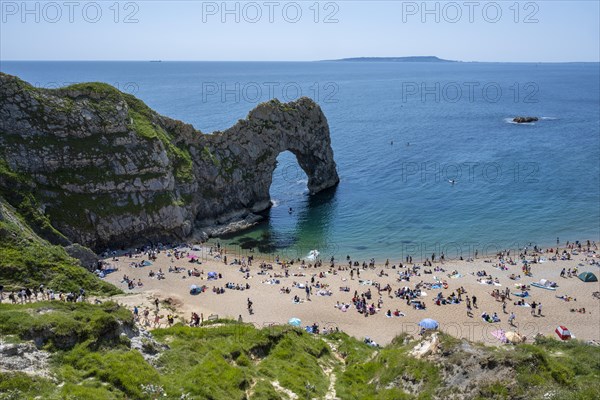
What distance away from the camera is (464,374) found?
19.3 meters

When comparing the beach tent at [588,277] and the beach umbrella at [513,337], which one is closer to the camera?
the beach umbrella at [513,337]

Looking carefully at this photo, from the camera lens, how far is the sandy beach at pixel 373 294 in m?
42.2

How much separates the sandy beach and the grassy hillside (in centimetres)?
1566

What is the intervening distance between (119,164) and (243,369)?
42.5m

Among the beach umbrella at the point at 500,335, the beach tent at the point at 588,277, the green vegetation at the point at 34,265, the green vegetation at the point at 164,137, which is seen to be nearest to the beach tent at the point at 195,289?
the green vegetation at the point at 34,265

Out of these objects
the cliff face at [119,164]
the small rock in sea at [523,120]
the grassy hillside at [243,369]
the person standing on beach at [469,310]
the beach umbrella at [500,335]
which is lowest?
the beach umbrella at [500,335]

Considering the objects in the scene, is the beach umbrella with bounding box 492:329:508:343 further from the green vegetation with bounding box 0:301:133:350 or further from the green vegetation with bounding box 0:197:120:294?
the green vegetation with bounding box 0:197:120:294

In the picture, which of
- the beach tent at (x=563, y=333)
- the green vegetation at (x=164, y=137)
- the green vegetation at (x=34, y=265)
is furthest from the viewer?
the green vegetation at (x=164, y=137)

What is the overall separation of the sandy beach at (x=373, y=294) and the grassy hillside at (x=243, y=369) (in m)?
15.7

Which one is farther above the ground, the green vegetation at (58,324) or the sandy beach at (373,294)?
the green vegetation at (58,324)

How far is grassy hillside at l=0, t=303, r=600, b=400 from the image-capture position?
17938 millimetres

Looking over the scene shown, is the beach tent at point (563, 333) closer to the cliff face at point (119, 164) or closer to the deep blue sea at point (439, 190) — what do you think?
the deep blue sea at point (439, 190)

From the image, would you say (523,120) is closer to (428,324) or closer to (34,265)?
(428,324)

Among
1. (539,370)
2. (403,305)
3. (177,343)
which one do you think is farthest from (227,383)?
(403,305)
